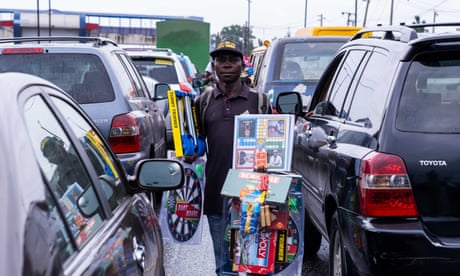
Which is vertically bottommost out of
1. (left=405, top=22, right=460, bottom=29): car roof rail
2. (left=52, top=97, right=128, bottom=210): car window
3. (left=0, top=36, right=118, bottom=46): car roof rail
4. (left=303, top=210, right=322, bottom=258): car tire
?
(left=303, top=210, right=322, bottom=258): car tire

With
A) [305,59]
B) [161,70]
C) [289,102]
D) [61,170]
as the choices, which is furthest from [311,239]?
[161,70]

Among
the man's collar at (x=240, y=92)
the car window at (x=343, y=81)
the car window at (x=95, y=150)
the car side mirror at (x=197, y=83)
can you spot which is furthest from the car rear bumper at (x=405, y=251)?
the car side mirror at (x=197, y=83)

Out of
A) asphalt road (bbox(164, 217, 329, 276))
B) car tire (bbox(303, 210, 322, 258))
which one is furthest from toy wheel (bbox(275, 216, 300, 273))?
car tire (bbox(303, 210, 322, 258))

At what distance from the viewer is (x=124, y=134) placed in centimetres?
749

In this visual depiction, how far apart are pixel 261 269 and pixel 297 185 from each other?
564 mm

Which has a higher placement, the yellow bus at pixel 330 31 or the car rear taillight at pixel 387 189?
the yellow bus at pixel 330 31

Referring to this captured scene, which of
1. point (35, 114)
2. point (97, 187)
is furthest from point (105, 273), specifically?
point (97, 187)

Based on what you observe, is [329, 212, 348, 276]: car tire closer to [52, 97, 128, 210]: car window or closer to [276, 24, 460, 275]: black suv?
[276, 24, 460, 275]: black suv

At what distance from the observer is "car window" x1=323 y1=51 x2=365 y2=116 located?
223 inches

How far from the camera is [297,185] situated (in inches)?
200

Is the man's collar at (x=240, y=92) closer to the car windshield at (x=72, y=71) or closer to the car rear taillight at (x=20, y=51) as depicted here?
the car windshield at (x=72, y=71)

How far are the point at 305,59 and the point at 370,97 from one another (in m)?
7.76

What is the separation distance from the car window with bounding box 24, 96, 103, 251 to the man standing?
2.40 metres

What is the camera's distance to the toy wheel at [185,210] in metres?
5.32
